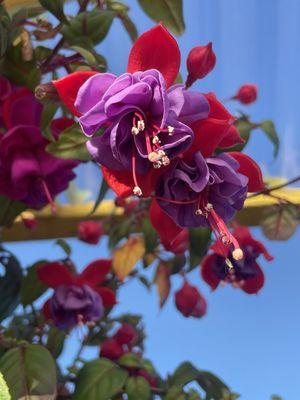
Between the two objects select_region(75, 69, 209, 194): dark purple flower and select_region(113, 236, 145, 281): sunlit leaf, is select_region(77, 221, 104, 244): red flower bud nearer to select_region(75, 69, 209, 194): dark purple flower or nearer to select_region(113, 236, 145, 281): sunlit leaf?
select_region(113, 236, 145, 281): sunlit leaf

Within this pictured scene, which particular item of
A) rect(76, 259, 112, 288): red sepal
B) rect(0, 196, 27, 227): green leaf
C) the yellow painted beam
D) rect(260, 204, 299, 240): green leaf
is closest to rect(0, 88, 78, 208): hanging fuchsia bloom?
rect(0, 196, 27, 227): green leaf

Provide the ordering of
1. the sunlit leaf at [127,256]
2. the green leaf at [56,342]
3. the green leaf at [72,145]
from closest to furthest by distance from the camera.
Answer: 1. the green leaf at [72,145]
2. the green leaf at [56,342]
3. the sunlit leaf at [127,256]

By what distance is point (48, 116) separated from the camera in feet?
2.32

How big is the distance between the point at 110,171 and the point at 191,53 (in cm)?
14

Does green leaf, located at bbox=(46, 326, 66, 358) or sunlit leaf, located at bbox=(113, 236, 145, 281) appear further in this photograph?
sunlit leaf, located at bbox=(113, 236, 145, 281)

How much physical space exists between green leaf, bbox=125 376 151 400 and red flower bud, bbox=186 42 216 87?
1.39 feet

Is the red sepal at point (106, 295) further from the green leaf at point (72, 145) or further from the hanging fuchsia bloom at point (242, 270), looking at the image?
the green leaf at point (72, 145)

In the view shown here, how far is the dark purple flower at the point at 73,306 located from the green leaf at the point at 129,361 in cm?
8

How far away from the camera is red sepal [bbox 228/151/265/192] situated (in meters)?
0.54

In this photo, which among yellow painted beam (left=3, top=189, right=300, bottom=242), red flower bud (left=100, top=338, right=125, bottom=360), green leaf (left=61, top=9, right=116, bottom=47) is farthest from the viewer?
yellow painted beam (left=3, top=189, right=300, bottom=242)

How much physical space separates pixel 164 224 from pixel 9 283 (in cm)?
43

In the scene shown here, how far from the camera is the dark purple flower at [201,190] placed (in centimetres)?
50

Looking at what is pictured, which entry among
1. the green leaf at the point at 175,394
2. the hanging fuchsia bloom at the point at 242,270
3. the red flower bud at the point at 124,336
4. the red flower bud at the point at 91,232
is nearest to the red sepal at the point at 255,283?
the hanging fuchsia bloom at the point at 242,270

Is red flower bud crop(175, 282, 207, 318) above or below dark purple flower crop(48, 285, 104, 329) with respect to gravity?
below
